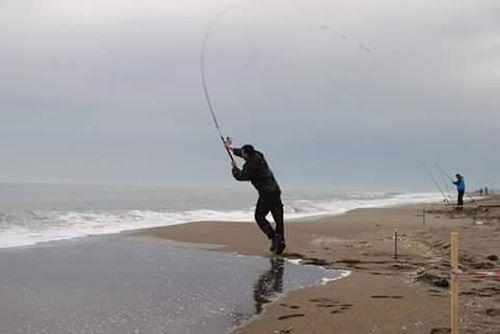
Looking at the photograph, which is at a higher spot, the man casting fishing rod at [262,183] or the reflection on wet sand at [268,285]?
the man casting fishing rod at [262,183]

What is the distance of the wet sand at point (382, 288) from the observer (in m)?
5.65

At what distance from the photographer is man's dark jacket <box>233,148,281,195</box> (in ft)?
35.7

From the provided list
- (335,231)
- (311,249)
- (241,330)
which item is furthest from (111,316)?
(335,231)

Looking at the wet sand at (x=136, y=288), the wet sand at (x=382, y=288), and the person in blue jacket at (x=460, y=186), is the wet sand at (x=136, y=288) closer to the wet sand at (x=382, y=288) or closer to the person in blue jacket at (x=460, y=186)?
the wet sand at (x=382, y=288)

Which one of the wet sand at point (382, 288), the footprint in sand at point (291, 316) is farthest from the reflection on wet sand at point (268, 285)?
the footprint in sand at point (291, 316)

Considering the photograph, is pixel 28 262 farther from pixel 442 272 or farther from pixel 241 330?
pixel 442 272

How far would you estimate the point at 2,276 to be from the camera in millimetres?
8367

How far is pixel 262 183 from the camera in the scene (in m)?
11.1

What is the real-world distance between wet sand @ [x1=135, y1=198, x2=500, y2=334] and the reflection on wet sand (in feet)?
0.66

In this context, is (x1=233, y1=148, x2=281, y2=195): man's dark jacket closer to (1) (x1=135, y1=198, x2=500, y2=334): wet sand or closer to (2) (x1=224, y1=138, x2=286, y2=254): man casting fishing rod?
(2) (x1=224, y1=138, x2=286, y2=254): man casting fishing rod

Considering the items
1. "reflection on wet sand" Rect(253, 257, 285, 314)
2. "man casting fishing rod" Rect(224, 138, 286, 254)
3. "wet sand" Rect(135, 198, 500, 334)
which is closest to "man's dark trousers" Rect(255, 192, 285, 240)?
"man casting fishing rod" Rect(224, 138, 286, 254)

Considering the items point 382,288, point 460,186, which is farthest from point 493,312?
point 460,186

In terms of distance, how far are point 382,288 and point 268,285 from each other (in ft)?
4.52

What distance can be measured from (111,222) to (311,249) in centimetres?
889
